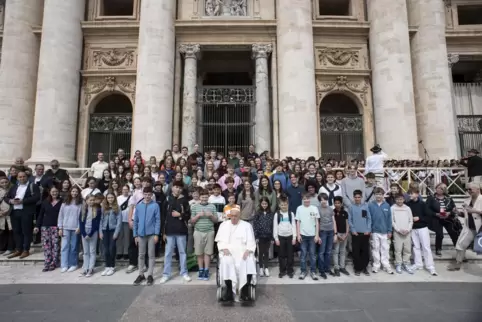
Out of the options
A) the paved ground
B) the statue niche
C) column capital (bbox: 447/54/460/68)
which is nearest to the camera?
the paved ground

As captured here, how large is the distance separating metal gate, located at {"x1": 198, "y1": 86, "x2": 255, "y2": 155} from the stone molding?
12.7ft

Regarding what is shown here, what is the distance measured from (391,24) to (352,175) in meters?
9.82

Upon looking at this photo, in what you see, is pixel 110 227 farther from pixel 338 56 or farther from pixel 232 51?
pixel 338 56

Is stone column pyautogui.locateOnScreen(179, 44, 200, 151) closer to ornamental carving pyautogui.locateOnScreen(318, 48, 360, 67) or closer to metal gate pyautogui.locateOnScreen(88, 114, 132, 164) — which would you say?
metal gate pyautogui.locateOnScreen(88, 114, 132, 164)

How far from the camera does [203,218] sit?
18.8ft

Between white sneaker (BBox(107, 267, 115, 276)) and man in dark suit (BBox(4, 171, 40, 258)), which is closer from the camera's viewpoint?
white sneaker (BBox(107, 267, 115, 276))

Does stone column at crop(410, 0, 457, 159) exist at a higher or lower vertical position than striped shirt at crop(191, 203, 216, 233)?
higher

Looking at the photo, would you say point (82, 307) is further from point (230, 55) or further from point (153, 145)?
point (230, 55)

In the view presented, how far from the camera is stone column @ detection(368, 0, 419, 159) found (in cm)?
1239

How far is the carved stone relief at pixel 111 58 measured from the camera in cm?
1407

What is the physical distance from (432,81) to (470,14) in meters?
7.20

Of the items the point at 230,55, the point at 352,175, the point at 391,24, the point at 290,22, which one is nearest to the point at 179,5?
the point at 230,55

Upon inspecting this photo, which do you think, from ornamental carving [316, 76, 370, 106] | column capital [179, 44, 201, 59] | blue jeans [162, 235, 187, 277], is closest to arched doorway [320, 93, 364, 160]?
ornamental carving [316, 76, 370, 106]

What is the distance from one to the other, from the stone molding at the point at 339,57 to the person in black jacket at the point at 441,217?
9145 mm
